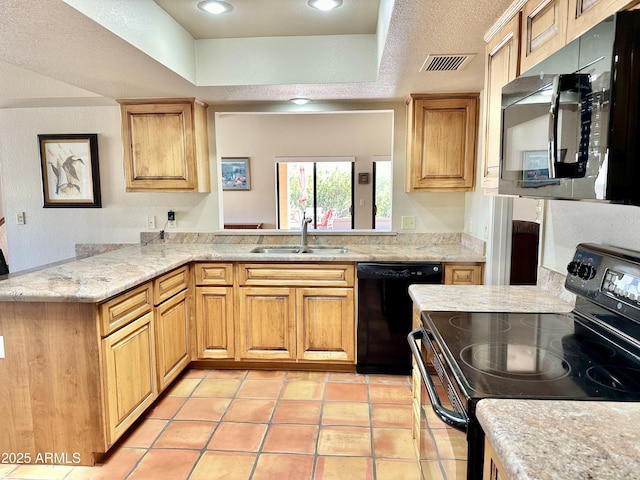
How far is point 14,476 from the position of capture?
6.43 ft

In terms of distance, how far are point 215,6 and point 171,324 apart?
6.26ft

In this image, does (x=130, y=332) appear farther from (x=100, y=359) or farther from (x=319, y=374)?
(x=319, y=374)

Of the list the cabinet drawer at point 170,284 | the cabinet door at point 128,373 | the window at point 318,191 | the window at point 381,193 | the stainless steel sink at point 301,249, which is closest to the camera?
the cabinet door at point 128,373

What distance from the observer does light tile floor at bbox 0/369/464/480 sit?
1.97m

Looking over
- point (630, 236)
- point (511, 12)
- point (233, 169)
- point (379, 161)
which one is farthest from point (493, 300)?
point (233, 169)

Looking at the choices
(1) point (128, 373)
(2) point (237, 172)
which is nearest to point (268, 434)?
(1) point (128, 373)

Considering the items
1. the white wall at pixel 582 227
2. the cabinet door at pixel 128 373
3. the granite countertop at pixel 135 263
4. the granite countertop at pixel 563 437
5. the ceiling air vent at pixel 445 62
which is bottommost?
the cabinet door at pixel 128 373

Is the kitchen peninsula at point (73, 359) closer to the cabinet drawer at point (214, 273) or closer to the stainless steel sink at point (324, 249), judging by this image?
the cabinet drawer at point (214, 273)

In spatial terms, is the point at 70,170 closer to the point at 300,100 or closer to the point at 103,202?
the point at 103,202

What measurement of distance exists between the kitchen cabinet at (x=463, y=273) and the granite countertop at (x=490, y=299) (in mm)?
888

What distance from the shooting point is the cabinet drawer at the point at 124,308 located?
196 centimetres

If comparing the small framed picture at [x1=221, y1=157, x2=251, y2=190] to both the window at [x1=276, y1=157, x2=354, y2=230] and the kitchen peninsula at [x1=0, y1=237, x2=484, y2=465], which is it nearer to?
the window at [x1=276, y1=157, x2=354, y2=230]

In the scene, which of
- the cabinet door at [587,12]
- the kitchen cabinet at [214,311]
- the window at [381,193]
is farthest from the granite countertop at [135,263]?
the window at [381,193]

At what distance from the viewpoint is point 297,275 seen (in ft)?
9.73
